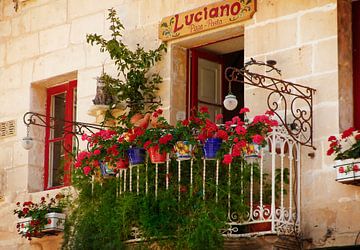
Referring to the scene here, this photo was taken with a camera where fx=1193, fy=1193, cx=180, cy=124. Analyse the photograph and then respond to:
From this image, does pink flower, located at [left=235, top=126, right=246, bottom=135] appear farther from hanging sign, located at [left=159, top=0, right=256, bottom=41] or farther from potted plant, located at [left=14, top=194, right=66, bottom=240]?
potted plant, located at [left=14, top=194, right=66, bottom=240]

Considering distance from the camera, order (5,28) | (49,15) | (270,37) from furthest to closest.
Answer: (5,28), (49,15), (270,37)

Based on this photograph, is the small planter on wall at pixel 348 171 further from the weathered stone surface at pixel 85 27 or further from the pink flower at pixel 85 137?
the weathered stone surface at pixel 85 27

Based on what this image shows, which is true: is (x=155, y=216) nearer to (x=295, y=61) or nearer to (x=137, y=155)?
(x=137, y=155)

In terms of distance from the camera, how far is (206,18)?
1182cm

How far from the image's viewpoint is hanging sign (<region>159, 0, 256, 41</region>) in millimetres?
11531

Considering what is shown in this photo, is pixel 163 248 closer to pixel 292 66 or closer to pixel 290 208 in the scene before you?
pixel 290 208

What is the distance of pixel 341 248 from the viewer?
9930mm

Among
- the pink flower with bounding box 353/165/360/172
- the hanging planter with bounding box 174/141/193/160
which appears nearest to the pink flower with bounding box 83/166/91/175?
the hanging planter with bounding box 174/141/193/160

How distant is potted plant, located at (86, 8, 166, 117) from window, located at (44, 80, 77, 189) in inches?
38.8

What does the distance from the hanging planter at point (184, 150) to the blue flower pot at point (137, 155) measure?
0.48 metres

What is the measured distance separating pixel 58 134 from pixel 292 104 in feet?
11.4

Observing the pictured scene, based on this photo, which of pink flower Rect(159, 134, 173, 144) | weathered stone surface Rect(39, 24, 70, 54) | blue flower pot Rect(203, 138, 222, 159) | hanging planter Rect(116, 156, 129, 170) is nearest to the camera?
blue flower pot Rect(203, 138, 222, 159)

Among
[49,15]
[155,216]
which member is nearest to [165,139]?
[155,216]

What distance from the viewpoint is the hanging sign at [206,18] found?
11531mm
